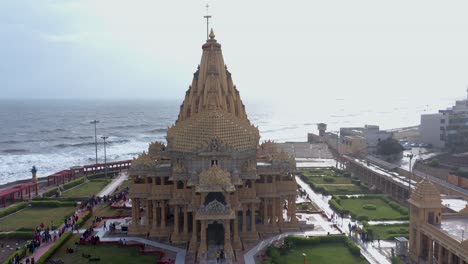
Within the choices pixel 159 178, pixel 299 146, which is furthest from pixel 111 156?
pixel 159 178

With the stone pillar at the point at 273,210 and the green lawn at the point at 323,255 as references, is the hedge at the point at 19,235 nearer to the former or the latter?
the stone pillar at the point at 273,210

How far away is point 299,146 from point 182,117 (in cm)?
4665

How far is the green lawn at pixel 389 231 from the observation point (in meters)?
35.8

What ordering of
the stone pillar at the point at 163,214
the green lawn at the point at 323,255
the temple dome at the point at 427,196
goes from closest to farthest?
the temple dome at the point at 427,196
the green lawn at the point at 323,255
the stone pillar at the point at 163,214

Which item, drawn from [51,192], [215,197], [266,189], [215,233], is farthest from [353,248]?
[51,192]

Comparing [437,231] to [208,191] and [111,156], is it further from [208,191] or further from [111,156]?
[111,156]

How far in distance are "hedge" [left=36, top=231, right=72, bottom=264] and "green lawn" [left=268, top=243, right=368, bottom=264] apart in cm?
1690

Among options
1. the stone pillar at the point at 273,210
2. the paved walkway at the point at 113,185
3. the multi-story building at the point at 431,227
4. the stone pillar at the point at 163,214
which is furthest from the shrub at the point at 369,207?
the paved walkway at the point at 113,185

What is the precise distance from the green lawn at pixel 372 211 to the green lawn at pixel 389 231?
259 cm

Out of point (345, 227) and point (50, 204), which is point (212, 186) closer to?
point (345, 227)

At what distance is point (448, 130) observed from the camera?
72000 mm

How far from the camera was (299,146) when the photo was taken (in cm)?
8931

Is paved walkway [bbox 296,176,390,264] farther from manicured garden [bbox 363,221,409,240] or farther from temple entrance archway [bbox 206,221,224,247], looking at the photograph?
temple entrance archway [bbox 206,221,224,247]

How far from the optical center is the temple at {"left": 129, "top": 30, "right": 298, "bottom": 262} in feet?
111
